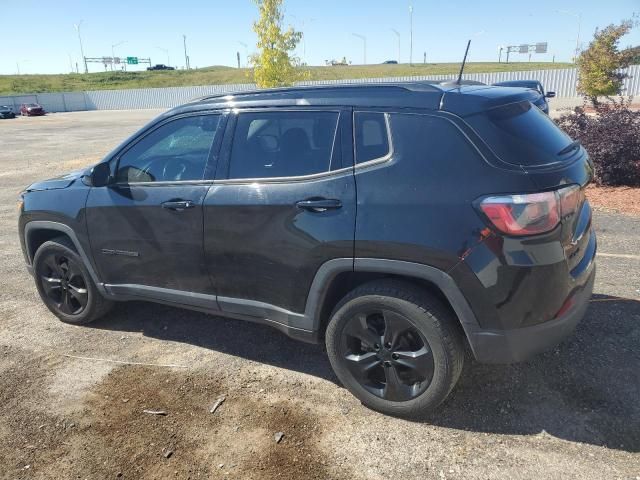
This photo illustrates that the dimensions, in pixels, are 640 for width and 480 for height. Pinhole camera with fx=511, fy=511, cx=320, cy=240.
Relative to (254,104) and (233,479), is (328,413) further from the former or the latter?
(254,104)

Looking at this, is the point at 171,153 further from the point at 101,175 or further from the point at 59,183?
the point at 59,183

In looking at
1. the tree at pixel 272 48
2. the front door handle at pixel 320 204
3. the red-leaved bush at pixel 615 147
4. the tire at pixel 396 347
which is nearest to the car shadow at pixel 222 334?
the tire at pixel 396 347

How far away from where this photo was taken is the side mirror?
12.6 feet

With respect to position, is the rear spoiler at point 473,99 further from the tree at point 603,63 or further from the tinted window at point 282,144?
the tree at point 603,63

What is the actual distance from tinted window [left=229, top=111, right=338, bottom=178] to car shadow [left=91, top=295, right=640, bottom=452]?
1415mm

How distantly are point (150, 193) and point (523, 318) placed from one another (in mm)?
2578

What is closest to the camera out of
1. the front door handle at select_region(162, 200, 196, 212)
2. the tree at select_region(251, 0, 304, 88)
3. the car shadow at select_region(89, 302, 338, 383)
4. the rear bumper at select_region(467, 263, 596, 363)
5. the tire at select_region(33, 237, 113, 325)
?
the rear bumper at select_region(467, 263, 596, 363)

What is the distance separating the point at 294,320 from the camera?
3.22m

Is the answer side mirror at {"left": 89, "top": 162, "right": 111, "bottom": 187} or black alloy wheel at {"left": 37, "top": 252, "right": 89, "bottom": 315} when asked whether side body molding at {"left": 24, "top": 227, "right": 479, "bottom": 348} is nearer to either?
black alloy wheel at {"left": 37, "top": 252, "right": 89, "bottom": 315}

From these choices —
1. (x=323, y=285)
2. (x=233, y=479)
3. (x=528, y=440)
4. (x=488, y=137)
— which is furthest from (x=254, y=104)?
(x=528, y=440)

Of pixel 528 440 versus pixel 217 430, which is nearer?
pixel 528 440

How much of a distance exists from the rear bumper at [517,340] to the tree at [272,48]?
1612 cm

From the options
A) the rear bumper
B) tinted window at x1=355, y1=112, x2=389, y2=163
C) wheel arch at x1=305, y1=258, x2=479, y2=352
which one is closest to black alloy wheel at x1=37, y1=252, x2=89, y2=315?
wheel arch at x1=305, y1=258, x2=479, y2=352

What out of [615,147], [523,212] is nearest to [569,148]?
[523,212]
